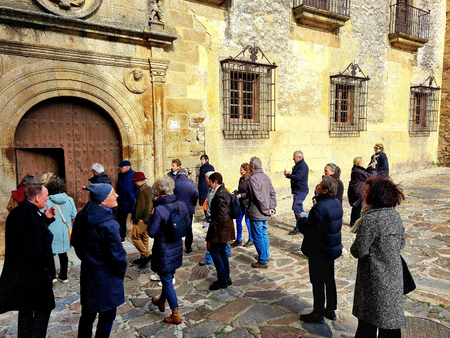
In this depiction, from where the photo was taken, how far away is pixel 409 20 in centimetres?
1240

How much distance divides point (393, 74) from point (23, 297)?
13065mm

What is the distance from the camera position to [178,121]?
284 inches

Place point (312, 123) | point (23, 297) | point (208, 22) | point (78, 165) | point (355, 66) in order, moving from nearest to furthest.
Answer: point (23, 297), point (78, 165), point (208, 22), point (312, 123), point (355, 66)

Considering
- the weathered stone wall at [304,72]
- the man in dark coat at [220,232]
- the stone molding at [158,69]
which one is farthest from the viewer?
the weathered stone wall at [304,72]

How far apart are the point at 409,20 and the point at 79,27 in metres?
12.0

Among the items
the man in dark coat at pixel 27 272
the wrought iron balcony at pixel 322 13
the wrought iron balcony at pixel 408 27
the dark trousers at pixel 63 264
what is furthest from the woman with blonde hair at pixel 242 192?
the wrought iron balcony at pixel 408 27

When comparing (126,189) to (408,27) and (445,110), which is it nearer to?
(408,27)

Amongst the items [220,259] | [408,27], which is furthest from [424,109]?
[220,259]

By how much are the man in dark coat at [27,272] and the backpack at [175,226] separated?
1097 millimetres

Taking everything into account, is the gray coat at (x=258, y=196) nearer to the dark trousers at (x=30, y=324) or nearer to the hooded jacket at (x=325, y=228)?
the hooded jacket at (x=325, y=228)

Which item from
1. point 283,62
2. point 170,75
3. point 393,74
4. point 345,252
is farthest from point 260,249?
point 393,74

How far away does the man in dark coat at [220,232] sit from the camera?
4.05 meters

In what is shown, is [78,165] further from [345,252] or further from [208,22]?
[345,252]

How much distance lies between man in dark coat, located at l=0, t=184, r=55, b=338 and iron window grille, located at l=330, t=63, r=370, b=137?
9263 millimetres
